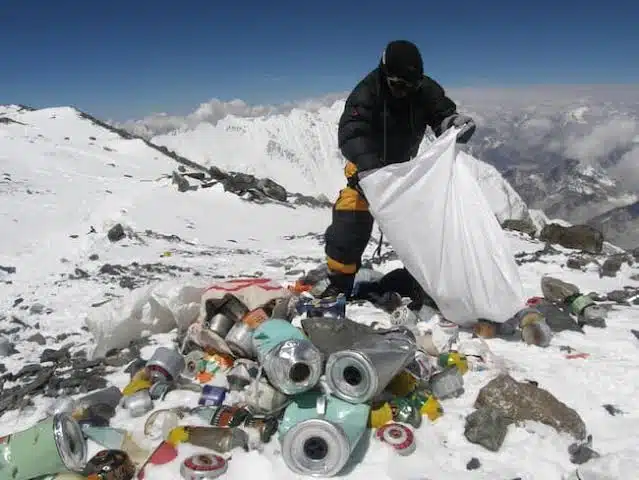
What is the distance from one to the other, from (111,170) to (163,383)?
18.7 m

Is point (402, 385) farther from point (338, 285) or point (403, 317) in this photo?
point (338, 285)

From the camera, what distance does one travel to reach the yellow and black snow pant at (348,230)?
4668 mm

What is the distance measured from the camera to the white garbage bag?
4004 mm

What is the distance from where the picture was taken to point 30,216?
38.8 ft

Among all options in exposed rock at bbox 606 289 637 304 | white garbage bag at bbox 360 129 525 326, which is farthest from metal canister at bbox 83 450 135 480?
exposed rock at bbox 606 289 637 304

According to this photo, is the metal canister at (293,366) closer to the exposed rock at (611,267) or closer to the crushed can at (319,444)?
the crushed can at (319,444)

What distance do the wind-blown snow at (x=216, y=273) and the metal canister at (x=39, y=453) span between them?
27 centimetres

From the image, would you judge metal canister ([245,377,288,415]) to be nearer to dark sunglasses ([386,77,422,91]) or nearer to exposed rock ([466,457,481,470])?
exposed rock ([466,457,481,470])

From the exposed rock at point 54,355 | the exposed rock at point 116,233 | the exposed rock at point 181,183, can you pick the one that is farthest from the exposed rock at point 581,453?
the exposed rock at point 181,183

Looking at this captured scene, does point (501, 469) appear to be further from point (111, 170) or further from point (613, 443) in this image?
point (111, 170)

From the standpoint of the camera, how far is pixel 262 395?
9.88 feet

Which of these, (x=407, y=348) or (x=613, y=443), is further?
(x=407, y=348)

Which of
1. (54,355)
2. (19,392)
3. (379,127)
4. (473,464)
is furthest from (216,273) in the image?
(473,464)

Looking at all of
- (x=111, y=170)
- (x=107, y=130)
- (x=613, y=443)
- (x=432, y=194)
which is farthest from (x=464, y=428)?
(x=107, y=130)
